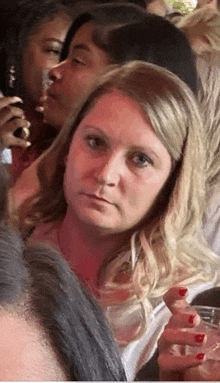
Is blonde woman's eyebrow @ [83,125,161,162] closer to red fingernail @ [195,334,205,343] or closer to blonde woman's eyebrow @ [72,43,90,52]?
blonde woman's eyebrow @ [72,43,90,52]

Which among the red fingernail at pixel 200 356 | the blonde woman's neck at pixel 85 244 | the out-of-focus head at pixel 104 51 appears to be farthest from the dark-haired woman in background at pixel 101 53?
the red fingernail at pixel 200 356

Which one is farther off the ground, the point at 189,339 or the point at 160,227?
the point at 160,227

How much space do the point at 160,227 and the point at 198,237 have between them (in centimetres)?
9

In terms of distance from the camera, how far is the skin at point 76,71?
112 cm

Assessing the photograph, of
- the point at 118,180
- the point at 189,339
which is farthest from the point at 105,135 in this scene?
the point at 189,339

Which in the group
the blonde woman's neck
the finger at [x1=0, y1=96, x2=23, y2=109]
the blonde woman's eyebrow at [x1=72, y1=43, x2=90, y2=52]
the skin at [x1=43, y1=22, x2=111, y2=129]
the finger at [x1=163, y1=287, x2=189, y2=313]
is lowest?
the finger at [x1=163, y1=287, x2=189, y2=313]

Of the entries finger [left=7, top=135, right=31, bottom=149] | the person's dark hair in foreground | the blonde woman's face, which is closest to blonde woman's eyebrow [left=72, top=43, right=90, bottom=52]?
the blonde woman's face

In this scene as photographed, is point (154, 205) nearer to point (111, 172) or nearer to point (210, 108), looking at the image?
point (111, 172)

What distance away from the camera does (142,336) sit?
1.11 metres

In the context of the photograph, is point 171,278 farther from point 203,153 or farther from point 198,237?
point 203,153

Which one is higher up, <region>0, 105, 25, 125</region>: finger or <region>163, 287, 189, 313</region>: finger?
<region>0, 105, 25, 125</region>: finger

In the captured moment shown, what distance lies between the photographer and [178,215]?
113cm

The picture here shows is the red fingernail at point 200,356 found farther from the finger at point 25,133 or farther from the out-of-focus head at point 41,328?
the finger at point 25,133

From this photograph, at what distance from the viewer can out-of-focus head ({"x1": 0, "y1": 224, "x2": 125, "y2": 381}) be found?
0.88m
